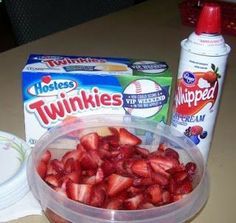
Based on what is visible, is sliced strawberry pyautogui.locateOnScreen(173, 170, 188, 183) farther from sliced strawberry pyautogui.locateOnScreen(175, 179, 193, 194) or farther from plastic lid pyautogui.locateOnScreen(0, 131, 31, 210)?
plastic lid pyautogui.locateOnScreen(0, 131, 31, 210)

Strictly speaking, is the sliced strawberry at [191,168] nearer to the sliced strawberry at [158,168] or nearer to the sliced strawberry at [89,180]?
the sliced strawberry at [158,168]

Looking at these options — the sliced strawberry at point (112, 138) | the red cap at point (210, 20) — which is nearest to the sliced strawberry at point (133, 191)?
the sliced strawberry at point (112, 138)

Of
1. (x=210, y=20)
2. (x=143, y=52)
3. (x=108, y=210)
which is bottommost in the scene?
(x=143, y=52)

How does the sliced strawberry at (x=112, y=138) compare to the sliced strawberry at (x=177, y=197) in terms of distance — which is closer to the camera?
the sliced strawberry at (x=177, y=197)

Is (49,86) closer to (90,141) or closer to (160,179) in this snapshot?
(90,141)

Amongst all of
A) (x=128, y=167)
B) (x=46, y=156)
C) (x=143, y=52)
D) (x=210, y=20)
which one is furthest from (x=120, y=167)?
(x=143, y=52)

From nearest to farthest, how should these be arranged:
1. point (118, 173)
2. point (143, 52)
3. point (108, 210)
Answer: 1. point (108, 210)
2. point (118, 173)
3. point (143, 52)

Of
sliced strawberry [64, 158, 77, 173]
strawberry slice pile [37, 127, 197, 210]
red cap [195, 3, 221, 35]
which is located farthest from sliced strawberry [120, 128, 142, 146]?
red cap [195, 3, 221, 35]

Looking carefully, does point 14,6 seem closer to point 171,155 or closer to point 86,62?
point 86,62
